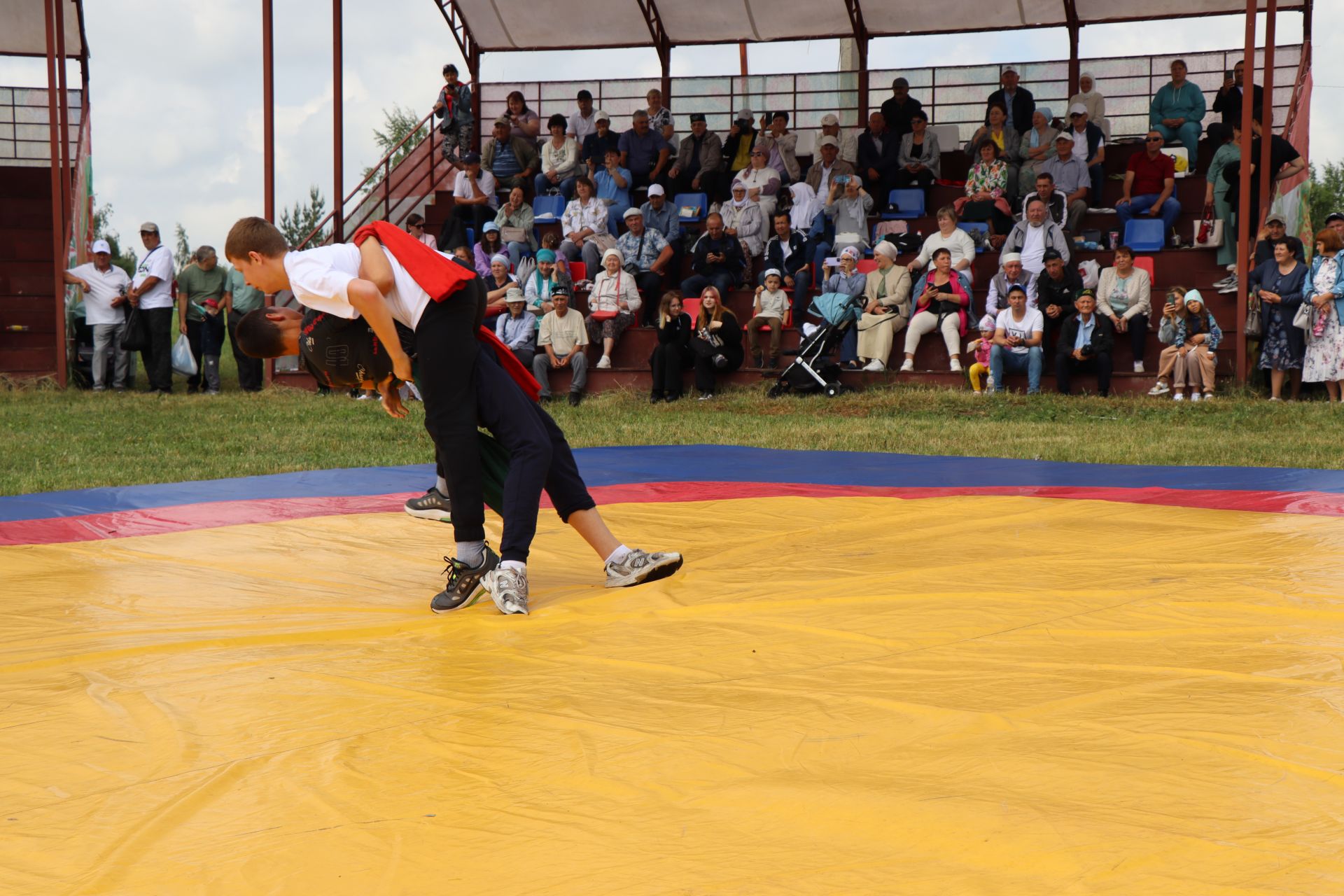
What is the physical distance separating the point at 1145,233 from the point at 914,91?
13.3 feet

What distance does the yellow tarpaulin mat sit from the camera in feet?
5.86

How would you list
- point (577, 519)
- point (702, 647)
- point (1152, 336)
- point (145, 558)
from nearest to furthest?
point (702, 647), point (577, 519), point (145, 558), point (1152, 336)

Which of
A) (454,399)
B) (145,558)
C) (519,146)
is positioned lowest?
(145,558)

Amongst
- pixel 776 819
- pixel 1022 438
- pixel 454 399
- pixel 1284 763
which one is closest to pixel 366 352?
pixel 454 399

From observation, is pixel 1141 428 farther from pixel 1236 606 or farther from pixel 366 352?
pixel 366 352

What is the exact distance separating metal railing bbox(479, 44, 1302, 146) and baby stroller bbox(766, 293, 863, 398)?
450 cm

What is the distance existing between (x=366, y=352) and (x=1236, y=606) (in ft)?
7.95

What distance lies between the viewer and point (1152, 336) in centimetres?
1113

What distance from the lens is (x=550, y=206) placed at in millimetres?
14250

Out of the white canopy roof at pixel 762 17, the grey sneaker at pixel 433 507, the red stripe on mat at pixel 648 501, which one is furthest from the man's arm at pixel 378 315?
the white canopy roof at pixel 762 17

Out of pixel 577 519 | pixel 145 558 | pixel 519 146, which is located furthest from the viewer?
pixel 519 146

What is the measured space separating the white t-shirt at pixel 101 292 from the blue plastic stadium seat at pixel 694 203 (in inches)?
227

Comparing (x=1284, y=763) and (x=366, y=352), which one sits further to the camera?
(x=366, y=352)

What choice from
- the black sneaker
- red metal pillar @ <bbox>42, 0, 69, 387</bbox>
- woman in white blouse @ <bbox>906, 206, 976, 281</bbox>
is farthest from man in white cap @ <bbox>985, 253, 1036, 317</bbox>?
red metal pillar @ <bbox>42, 0, 69, 387</bbox>
